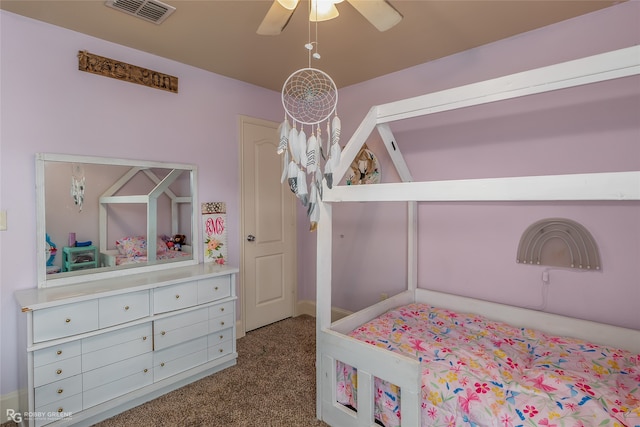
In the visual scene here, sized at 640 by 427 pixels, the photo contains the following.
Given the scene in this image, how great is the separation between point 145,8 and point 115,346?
2.04 m

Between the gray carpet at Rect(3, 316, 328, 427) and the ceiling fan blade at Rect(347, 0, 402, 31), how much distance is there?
2.16m

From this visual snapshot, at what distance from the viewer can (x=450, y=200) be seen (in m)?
1.64

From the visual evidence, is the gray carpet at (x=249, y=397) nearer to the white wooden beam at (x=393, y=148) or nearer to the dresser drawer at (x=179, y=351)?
the dresser drawer at (x=179, y=351)

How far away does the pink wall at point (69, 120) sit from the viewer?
1980 mm

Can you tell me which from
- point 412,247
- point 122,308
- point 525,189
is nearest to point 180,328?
point 122,308

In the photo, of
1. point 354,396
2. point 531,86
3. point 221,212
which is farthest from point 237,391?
point 531,86

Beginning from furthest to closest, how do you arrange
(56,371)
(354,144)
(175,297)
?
1. (175,297)
2. (354,144)
3. (56,371)

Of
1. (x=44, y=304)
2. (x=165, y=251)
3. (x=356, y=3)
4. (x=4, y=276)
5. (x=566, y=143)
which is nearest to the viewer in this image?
(x=356, y=3)

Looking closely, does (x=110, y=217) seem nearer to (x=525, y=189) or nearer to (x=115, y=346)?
(x=115, y=346)

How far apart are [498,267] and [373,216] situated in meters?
1.14

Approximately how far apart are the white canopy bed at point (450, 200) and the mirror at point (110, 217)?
57.5 inches

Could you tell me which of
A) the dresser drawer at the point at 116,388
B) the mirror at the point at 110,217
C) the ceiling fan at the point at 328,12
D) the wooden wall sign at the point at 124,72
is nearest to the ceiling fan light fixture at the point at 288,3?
the ceiling fan at the point at 328,12

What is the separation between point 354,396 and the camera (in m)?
1.75

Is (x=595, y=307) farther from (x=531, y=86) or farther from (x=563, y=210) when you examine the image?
(x=531, y=86)
